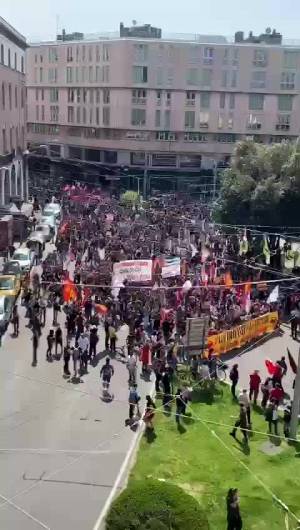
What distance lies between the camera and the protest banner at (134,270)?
22656 millimetres

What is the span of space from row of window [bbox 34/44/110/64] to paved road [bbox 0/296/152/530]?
1908 inches

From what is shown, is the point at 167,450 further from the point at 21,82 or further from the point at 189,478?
the point at 21,82

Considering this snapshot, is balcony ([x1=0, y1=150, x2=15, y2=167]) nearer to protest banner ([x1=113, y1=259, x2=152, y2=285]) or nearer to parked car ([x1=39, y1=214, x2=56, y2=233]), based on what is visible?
parked car ([x1=39, y1=214, x2=56, y2=233])

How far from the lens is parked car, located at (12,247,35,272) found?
30.4 m

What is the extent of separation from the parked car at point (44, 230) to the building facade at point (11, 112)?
5877mm

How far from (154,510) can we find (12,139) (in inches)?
1632

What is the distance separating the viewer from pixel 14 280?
2583 cm

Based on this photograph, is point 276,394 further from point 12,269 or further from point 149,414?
point 12,269

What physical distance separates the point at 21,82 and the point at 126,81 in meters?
14.0

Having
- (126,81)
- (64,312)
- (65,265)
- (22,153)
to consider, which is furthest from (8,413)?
(126,81)

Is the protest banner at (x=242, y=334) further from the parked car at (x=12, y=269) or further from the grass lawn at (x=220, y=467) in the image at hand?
the parked car at (x=12, y=269)

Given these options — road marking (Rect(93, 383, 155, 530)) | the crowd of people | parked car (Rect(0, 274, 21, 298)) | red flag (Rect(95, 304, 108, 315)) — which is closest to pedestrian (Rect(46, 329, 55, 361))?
the crowd of people

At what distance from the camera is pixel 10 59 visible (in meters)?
46.2

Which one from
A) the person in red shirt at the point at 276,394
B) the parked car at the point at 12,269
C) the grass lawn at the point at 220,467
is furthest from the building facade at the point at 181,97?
the grass lawn at the point at 220,467
